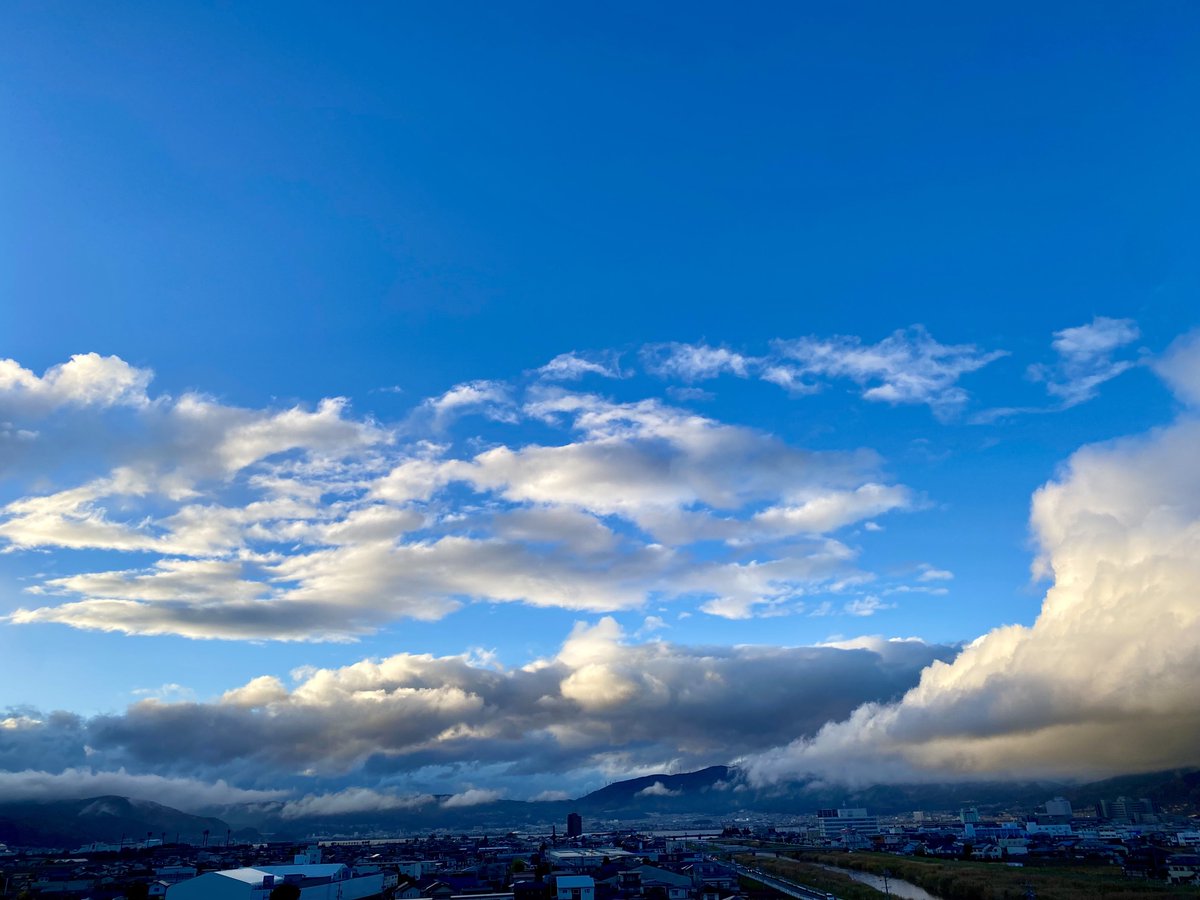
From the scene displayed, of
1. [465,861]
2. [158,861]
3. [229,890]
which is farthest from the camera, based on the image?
[158,861]

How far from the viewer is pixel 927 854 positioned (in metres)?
129

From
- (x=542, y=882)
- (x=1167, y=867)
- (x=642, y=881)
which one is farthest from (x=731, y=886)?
(x=1167, y=867)

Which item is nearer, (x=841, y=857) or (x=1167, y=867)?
(x=1167, y=867)

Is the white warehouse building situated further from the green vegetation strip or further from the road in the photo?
the road

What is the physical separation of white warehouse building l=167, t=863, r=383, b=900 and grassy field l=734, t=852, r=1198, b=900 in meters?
48.8

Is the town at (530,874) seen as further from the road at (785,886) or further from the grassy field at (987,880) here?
the grassy field at (987,880)

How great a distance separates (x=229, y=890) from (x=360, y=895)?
17.8m

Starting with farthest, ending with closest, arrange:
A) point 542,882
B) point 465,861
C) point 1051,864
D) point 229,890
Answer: point 465,861 < point 1051,864 < point 542,882 < point 229,890

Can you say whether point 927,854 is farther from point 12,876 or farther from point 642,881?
point 12,876

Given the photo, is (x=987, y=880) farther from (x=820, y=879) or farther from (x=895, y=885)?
(x=820, y=879)

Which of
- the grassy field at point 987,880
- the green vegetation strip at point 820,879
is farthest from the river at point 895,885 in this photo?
the green vegetation strip at point 820,879

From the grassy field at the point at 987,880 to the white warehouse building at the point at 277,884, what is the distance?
4878 cm

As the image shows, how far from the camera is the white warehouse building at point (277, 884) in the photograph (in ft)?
235

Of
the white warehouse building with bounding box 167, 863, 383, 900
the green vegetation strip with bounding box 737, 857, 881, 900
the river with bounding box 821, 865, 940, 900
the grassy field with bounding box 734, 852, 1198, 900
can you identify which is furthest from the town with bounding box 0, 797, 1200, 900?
the river with bounding box 821, 865, 940, 900
